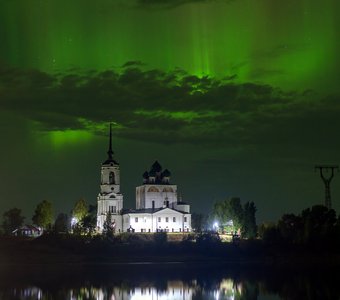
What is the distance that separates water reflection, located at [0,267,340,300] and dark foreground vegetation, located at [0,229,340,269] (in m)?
13.0

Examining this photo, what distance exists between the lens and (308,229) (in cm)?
10250

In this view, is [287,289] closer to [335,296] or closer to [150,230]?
[335,296]

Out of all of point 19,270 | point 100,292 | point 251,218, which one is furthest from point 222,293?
point 251,218

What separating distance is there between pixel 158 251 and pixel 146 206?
78.1 ft

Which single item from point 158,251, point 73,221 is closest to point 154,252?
point 158,251

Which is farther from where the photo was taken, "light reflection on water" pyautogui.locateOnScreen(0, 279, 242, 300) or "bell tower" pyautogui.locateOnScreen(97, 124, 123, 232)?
"bell tower" pyautogui.locateOnScreen(97, 124, 123, 232)

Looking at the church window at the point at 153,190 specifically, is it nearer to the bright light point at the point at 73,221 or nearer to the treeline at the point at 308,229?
the bright light point at the point at 73,221

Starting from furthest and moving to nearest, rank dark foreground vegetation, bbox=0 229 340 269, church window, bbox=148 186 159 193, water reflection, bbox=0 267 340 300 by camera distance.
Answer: church window, bbox=148 186 159 193 < dark foreground vegetation, bbox=0 229 340 269 < water reflection, bbox=0 267 340 300

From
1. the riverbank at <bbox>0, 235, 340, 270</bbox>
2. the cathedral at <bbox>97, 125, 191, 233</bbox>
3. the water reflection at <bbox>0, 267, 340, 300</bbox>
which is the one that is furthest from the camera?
the cathedral at <bbox>97, 125, 191, 233</bbox>

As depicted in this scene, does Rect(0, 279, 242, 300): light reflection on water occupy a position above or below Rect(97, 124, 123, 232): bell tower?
below

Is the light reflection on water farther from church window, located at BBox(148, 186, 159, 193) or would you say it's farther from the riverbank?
church window, located at BBox(148, 186, 159, 193)

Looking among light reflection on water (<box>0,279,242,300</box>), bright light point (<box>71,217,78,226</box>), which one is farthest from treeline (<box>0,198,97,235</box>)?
light reflection on water (<box>0,279,242,300</box>)

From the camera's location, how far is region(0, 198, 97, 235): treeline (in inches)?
4859

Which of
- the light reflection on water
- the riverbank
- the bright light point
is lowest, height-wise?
the light reflection on water
